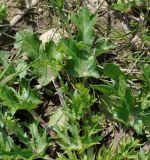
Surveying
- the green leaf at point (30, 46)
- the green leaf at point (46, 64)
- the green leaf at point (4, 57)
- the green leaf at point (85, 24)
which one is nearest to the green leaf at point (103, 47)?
the green leaf at point (85, 24)

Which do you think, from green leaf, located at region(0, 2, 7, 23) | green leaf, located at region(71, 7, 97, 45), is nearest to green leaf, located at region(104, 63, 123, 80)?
green leaf, located at region(71, 7, 97, 45)

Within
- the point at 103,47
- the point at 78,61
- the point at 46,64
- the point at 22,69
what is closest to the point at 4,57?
the point at 22,69

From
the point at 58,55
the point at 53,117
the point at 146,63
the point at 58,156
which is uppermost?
the point at 58,55

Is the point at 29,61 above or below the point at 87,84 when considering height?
above

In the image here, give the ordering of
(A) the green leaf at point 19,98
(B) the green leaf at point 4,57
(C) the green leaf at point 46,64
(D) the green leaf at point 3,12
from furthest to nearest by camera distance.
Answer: (D) the green leaf at point 3,12
(B) the green leaf at point 4,57
(C) the green leaf at point 46,64
(A) the green leaf at point 19,98

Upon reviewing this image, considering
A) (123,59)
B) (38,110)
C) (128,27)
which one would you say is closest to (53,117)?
(38,110)

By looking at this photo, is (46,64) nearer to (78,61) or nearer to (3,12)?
(78,61)

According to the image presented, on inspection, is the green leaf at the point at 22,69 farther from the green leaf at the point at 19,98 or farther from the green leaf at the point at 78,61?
the green leaf at the point at 78,61

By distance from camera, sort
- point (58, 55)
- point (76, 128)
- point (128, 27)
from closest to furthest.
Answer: point (76, 128) → point (58, 55) → point (128, 27)

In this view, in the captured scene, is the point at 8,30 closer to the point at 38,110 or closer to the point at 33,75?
the point at 33,75
